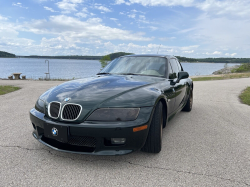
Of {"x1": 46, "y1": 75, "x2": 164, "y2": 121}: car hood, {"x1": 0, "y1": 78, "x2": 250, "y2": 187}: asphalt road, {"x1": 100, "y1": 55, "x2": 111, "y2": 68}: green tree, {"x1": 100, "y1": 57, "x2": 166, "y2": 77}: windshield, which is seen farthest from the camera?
{"x1": 100, "y1": 55, "x2": 111, "y2": 68}: green tree

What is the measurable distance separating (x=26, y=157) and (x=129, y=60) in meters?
2.53

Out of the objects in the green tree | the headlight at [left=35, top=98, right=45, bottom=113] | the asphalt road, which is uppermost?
the green tree

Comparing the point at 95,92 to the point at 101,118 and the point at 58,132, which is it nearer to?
the point at 101,118

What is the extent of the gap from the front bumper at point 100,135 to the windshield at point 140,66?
1423 mm

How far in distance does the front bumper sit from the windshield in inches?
56.0

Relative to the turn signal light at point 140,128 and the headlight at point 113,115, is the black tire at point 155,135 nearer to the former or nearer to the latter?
the turn signal light at point 140,128

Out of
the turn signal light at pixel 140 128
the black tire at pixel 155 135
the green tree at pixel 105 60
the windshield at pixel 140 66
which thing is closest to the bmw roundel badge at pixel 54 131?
the turn signal light at pixel 140 128

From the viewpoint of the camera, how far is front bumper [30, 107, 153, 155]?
7.50ft

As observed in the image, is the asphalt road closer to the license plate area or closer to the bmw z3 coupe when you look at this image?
the bmw z3 coupe

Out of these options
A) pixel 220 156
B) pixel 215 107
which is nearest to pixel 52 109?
pixel 220 156

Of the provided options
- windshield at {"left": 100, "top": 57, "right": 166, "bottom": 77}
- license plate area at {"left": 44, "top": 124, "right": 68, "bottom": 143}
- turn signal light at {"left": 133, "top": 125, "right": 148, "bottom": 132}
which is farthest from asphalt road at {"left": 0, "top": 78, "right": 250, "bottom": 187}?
windshield at {"left": 100, "top": 57, "right": 166, "bottom": 77}

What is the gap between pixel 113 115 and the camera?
7.68ft

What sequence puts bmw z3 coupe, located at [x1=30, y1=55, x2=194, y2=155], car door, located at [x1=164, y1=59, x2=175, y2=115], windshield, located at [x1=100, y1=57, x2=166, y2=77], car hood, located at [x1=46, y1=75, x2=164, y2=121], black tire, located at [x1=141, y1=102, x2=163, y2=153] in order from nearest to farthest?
1. bmw z3 coupe, located at [x1=30, y1=55, x2=194, y2=155]
2. car hood, located at [x1=46, y1=75, x2=164, y2=121]
3. black tire, located at [x1=141, y1=102, x2=163, y2=153]
4. car door, located at [x1=164, y1=59, x2=175, y2=115]
5. windshield, located at [x1=100, y1=57, x2=166, y2=77]

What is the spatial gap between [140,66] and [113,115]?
1810 millimetres
